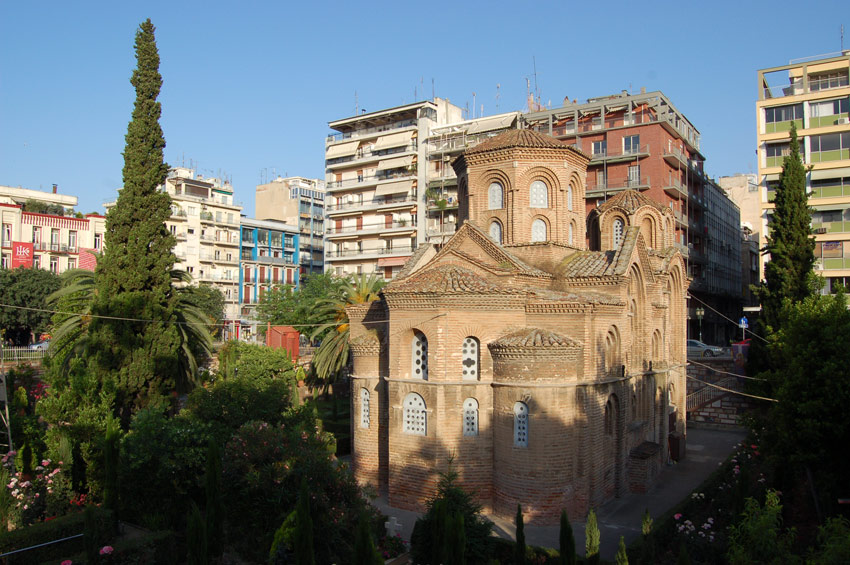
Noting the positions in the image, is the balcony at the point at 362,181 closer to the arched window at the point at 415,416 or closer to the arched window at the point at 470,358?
the arched window at the point at 470,358

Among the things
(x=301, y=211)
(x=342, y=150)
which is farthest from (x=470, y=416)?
(x=301, y=211)

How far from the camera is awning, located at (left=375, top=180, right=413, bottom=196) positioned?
49.9 metres

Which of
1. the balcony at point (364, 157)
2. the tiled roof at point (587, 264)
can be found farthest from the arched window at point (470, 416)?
the balcony at point (364, 157)

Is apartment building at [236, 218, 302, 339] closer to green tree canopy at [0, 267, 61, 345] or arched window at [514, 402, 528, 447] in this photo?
green tree canopy at [0, 267, 61, 345]

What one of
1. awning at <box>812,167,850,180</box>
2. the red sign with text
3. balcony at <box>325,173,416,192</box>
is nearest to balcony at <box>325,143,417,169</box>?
balcony at <box>325,173,416,192</box>

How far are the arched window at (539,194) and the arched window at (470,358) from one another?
626 centimetres

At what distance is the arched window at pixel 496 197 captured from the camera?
2195 centimetres

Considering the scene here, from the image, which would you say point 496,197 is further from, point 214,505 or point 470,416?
point 214,505

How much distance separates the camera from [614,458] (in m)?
19.1

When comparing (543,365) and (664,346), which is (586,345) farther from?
(664,346)

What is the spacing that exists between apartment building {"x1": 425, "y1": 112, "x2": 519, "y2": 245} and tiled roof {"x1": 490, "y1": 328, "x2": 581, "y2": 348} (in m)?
29.3

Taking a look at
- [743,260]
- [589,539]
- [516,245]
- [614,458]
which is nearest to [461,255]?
[516,245]

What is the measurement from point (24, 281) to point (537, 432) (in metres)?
34.1

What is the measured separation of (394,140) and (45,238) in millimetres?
25516
